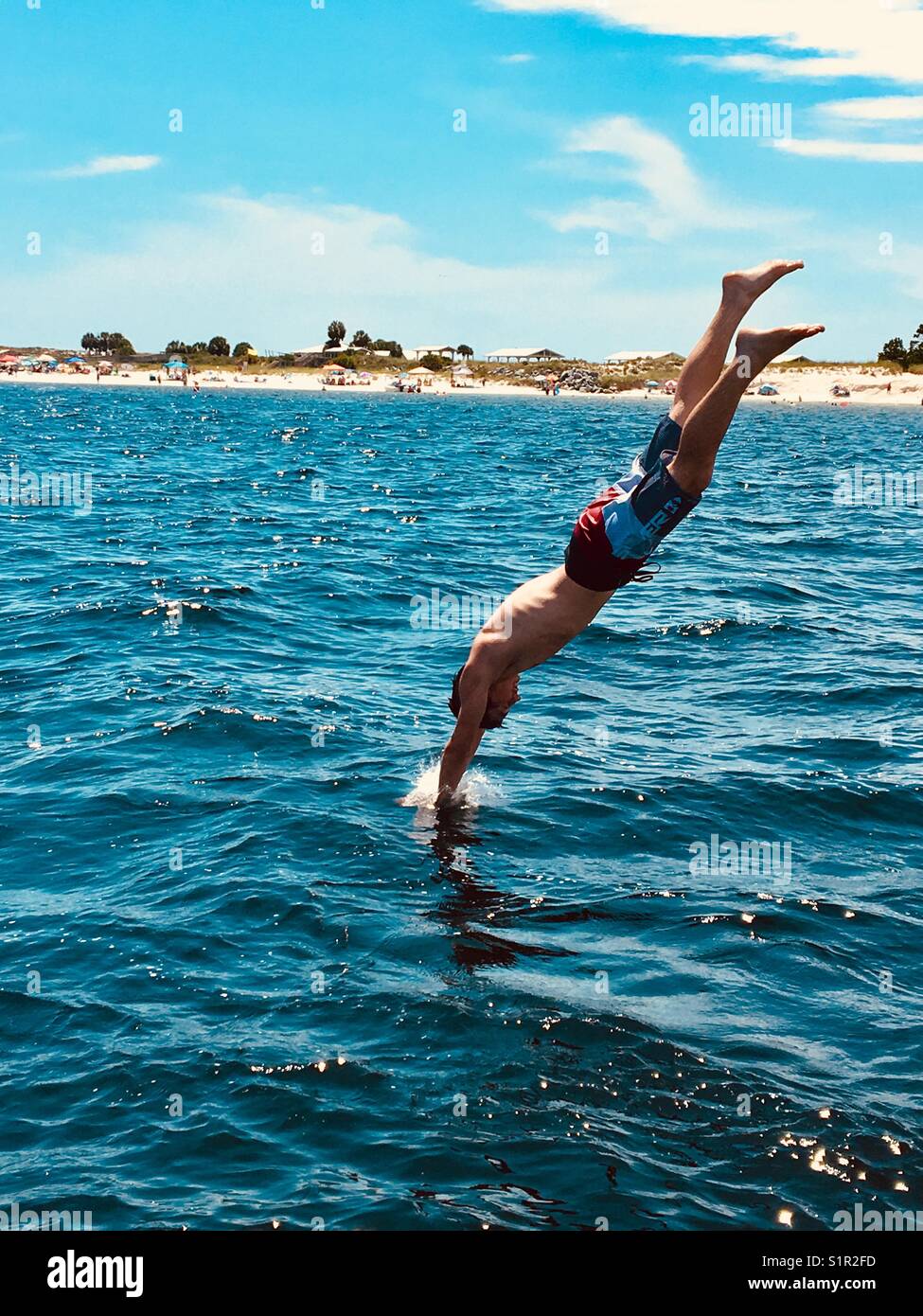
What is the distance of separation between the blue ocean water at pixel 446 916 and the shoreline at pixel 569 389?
136821mm

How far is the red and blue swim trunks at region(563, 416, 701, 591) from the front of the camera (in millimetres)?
8703

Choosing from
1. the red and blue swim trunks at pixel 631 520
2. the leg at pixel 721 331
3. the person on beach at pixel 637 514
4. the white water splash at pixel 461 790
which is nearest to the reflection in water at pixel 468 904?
the white water splash at pixel 461 790

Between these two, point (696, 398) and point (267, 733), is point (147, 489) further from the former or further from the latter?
point (696, 398)

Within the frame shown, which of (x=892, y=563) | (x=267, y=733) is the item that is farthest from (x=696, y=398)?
(x=892, y=563)

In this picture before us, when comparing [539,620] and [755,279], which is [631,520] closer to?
[539,620]

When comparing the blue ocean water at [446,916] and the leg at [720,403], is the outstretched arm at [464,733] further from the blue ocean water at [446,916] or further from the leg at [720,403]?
the leg at [720,403]

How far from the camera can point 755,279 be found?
8.33 m

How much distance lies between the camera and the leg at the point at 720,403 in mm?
7730

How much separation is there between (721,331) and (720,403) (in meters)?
0.94

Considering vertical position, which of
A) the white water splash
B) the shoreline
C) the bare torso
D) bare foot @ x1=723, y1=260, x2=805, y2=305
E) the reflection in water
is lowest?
the reflection in water

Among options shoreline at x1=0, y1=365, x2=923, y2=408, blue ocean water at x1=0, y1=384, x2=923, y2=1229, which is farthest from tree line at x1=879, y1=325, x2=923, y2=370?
blue ocean water at x1=0, y1=384, x2=923, y2=1229

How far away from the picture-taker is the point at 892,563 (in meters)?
25.9

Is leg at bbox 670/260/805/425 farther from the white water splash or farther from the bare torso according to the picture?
the white water splash

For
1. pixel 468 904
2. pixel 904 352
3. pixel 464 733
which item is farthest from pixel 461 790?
pixel 904 352
